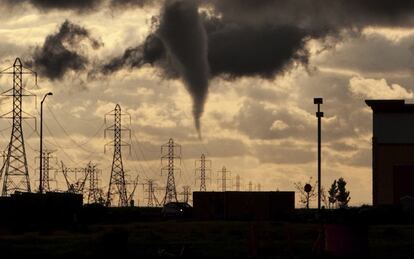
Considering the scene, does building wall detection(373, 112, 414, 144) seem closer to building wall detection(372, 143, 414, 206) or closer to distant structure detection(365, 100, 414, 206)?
distant structure detection(365, 100, 414, 206)

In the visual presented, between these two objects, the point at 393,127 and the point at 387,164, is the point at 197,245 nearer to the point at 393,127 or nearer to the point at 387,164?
the point at 387,164

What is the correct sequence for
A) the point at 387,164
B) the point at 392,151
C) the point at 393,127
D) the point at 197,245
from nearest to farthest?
the point at 197,245
the point at 387,164
the point at 392,151
the point at 393,127

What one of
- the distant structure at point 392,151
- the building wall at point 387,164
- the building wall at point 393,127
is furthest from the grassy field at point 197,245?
the building wall at point 393,127

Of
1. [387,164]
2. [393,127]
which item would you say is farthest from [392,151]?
[393,127]

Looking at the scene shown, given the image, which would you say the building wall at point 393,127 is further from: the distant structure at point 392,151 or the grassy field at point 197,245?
the grassy field at point 197,245

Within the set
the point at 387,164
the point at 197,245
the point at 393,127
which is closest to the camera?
the point at 197,245

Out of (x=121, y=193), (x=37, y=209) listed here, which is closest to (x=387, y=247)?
(x=37, y=209)

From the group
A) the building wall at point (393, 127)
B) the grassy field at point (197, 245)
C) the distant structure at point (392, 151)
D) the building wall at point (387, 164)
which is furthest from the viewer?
the building wall at point (393, 127)

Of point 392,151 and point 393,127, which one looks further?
point 393,127

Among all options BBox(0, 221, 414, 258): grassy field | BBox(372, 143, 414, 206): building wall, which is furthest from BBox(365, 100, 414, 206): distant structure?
BBox(0, 221, 414, 258): grassy field
